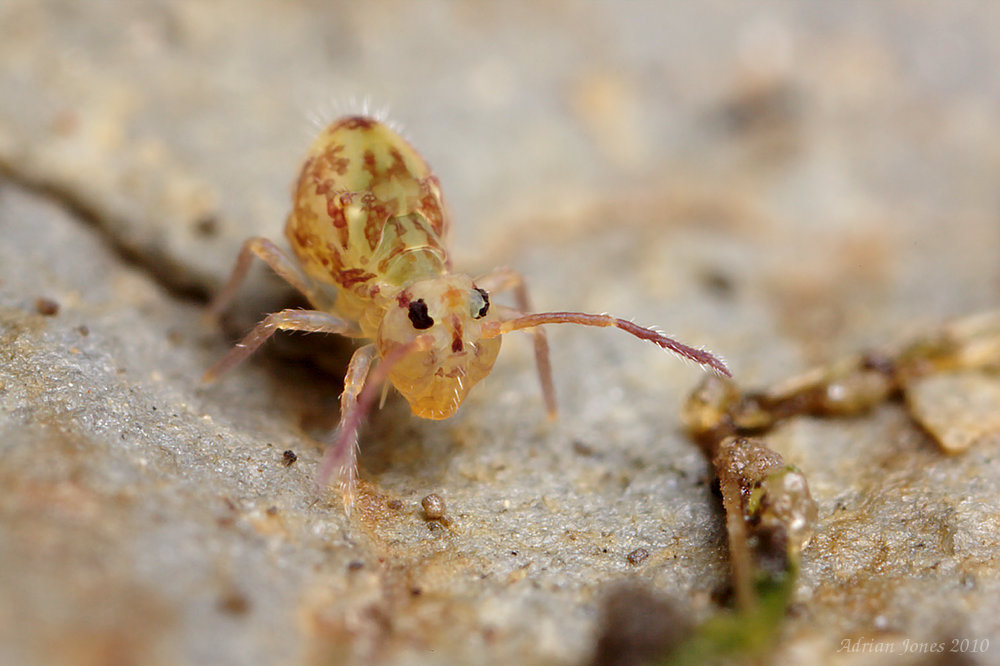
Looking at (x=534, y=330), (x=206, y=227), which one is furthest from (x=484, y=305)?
(x=206, y=227)

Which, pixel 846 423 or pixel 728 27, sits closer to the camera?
pixel 846 423

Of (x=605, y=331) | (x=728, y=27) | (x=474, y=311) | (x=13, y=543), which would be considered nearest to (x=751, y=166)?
(x=728, y=27)

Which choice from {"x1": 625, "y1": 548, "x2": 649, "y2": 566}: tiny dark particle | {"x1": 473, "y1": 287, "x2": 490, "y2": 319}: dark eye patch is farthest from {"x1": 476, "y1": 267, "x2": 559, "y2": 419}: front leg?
{"x1": 625, "y1": 548, "x2": 649, "y2": 566}: tiny dark particle

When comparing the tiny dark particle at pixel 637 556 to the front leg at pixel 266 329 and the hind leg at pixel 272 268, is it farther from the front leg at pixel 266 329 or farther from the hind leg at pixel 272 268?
the hind leg at pixel 272 268

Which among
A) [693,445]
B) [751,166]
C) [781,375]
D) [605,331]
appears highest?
[751,166]

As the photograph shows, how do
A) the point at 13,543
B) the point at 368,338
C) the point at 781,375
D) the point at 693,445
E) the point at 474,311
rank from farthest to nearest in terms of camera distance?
the point at 781,375 < the point at 368,338 < the point at 693,445 < the point at 474,311 < the point at 13,543

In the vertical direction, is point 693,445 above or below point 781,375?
below

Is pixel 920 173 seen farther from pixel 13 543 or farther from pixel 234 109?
pixel 13 543

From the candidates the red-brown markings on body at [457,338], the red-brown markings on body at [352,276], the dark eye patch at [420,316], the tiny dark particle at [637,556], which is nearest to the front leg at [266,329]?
the red-brown markings on body at [352,276]
